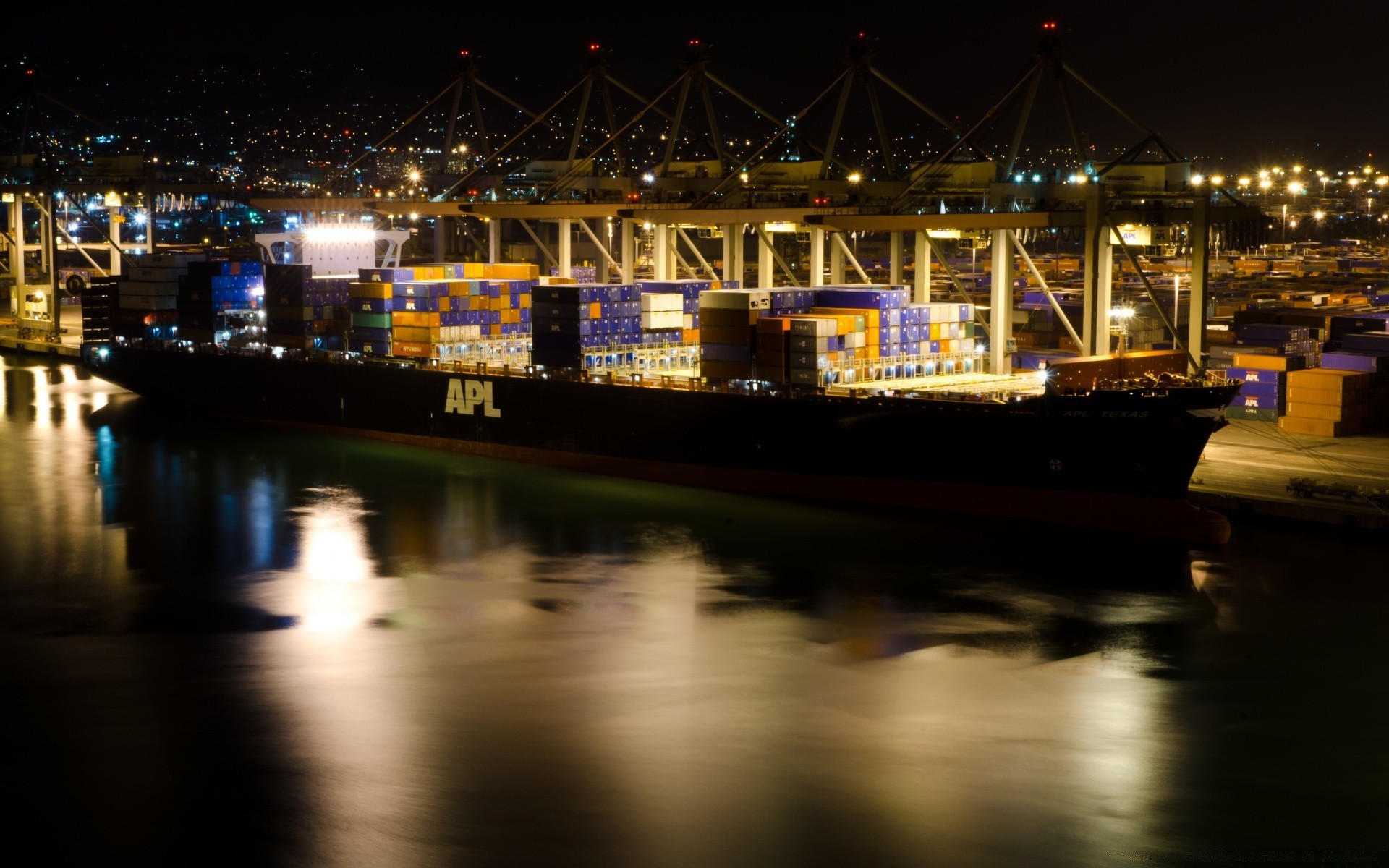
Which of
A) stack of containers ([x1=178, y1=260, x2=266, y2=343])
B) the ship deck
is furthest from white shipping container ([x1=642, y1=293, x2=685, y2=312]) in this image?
stack of containers ([x1=178, y1=260, x2=266, y2=343])

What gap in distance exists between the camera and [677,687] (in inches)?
564

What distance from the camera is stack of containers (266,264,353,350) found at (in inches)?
1235

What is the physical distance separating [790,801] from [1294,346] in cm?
2001

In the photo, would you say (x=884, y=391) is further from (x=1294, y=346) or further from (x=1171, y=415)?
(x=1294, y=346)

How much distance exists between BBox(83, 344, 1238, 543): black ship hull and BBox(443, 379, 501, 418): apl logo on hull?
28 mm

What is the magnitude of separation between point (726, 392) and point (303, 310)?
12678 millimetres

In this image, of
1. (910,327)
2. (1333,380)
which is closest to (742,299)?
(910,327)

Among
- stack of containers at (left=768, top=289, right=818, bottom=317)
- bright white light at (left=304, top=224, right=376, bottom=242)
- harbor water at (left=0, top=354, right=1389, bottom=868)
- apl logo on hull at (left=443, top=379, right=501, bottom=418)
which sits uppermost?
bright white light at (left=304, top=224, right=376, bottom=242)

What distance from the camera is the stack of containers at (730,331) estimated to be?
2370cm

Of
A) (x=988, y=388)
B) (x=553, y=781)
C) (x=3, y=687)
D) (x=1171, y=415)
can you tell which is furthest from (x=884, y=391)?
(x=3, y=687)

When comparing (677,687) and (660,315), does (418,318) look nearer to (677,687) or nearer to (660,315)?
(660,315)

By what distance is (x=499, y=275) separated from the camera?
103ft

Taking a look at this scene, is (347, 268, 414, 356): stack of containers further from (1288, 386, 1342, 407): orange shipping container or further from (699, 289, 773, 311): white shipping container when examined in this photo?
(1288, 386, 1342, 407): orange shipping container

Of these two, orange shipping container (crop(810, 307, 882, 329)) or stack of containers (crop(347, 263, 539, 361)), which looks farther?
stack of containers (crop(347, 263, 539, 361))
